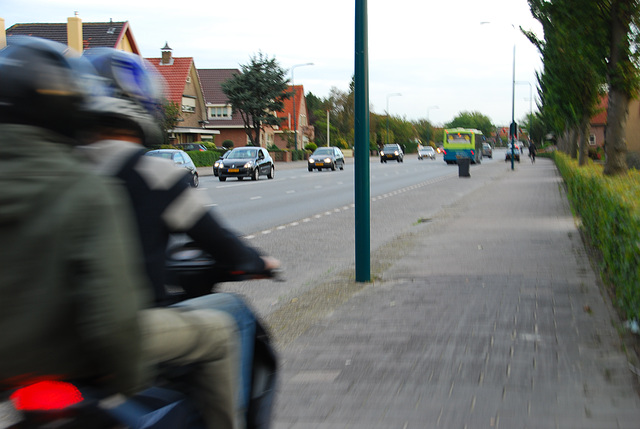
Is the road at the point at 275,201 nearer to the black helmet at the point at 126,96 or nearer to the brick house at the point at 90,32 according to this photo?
the black helmet at the point at 126,96

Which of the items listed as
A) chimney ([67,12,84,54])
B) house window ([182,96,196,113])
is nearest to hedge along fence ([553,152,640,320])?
chimney ([67,12,84,54])

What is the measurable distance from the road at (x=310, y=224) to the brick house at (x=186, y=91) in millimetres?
37394

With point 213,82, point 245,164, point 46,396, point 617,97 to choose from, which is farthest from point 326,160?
Answer: point 46,396

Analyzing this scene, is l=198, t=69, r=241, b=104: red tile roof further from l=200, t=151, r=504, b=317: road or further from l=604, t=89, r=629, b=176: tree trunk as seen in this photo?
l=604, t=89, r=629, b=176: tree trunk

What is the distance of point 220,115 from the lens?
240 feet

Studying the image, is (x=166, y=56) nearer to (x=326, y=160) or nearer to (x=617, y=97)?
(x=326, y=160)

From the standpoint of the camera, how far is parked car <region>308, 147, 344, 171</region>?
139ft

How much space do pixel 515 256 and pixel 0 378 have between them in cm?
792

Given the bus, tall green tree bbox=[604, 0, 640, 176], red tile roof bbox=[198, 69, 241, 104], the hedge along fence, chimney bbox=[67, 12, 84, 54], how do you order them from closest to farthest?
the hedge along fence
tall green tree bbox=[604, 0, 640, 176]
chimney bbox=[67, 12, 84, 54]
the bus
red tile roof bbox=[198, 69, 241, 104]

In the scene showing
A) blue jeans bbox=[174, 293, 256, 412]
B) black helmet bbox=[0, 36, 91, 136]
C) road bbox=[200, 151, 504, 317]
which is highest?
black helmet bbox=[0, 36, 91, 136]

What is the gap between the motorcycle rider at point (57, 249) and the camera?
5.18 feet

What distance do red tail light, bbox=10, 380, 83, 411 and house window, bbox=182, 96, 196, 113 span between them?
62.0 m

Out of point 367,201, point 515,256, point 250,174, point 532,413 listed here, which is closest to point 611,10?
point 515,256

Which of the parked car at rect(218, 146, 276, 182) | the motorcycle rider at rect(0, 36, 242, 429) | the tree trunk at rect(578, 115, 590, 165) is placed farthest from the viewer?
the parked car at rect(218, 146, 276, 182)
